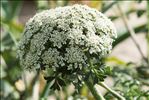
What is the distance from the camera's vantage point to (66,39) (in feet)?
6.41

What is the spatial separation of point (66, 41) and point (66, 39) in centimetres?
1

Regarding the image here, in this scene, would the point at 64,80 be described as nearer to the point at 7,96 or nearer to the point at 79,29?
the point at 79,29

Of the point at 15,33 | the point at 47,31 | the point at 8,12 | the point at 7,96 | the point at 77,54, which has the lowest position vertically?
the point at 77,54

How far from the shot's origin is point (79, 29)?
198 centimetres

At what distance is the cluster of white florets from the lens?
1.96 m

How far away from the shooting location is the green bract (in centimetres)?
196

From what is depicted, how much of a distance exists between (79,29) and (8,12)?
10.1 feet

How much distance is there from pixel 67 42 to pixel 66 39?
0.02 meters

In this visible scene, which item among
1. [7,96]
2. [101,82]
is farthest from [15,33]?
[101,82]

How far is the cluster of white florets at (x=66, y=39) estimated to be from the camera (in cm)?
196

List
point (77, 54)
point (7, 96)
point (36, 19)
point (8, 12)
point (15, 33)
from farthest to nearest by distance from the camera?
point (8, 12) → point (15, 33) → point (7, 96) → point (36, 19) → point (77, 54)

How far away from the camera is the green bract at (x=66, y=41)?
196 cm

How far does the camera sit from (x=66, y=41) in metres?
1.97

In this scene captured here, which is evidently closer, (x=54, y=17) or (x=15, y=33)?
(x=54, y=17)
